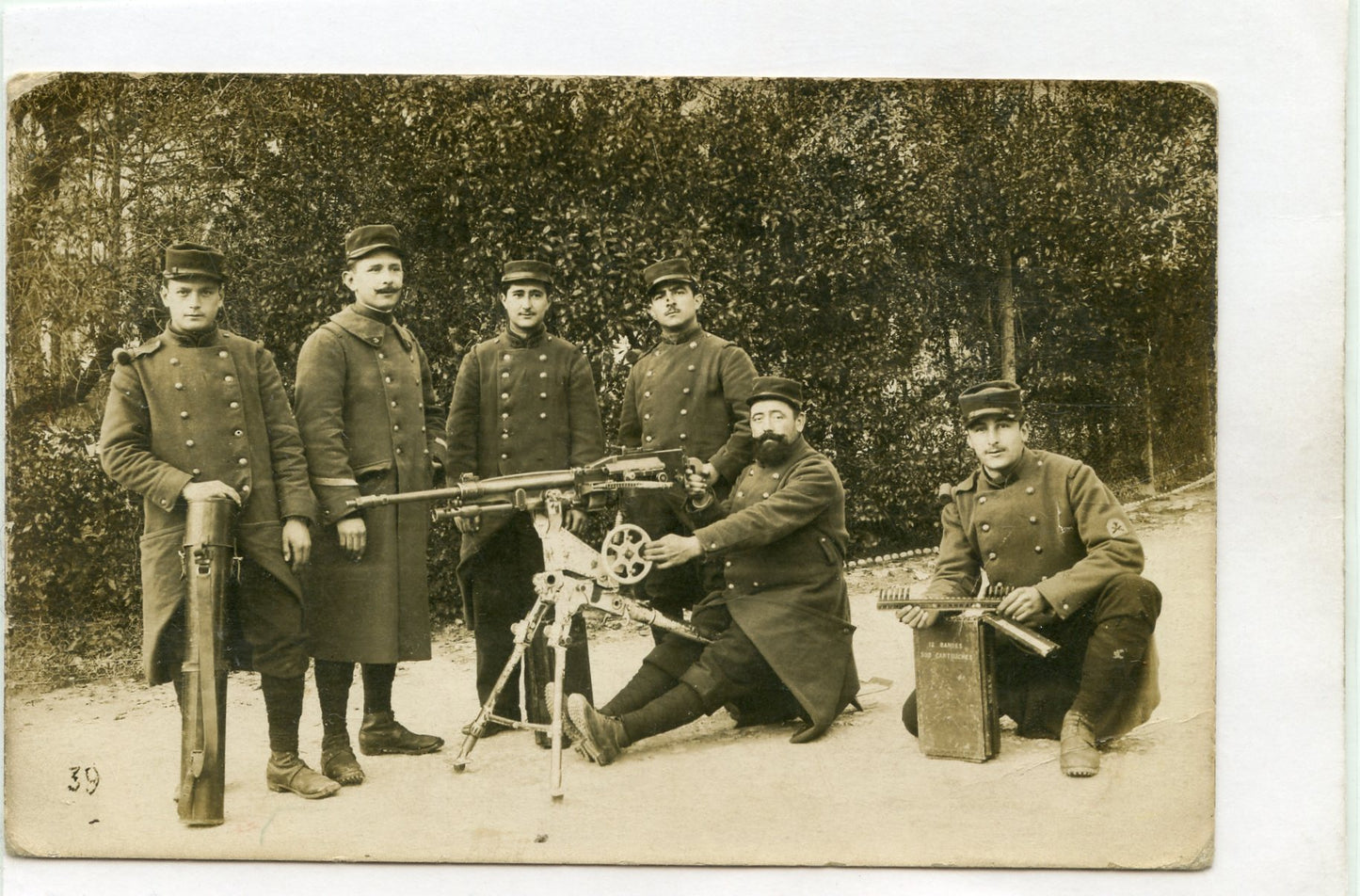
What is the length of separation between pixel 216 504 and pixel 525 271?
4.30 feet

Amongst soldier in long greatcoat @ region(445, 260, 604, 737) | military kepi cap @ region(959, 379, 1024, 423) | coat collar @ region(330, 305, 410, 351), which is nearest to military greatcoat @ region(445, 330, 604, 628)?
soldier in long greatcoat @ region(445, 260, 604, 737)

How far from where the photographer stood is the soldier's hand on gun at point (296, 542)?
3873 mm

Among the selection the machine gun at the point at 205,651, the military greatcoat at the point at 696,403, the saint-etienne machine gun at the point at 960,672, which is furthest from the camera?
the military greatcoat at the point at 696,403

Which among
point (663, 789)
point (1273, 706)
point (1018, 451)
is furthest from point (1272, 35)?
point (663, 789)

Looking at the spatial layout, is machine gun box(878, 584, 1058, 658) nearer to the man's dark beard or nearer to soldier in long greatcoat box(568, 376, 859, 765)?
soldier in long greatcoat box(568, 376, 859, 765)

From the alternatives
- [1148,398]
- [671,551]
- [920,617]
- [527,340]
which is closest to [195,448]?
[527,340]

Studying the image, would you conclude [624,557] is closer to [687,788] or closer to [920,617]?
[687,788]

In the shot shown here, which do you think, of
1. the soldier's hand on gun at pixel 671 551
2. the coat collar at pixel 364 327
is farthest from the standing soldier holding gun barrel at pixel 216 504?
the soldier's hand on gun at pixel 671 551

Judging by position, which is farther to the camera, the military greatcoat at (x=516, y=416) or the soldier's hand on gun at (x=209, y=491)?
the military greatcoat at (x=516, y=416)

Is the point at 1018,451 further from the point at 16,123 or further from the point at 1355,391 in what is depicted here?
the point at 16,123

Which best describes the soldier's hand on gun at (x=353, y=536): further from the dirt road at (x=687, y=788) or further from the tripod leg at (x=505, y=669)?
the tripod leg at (x=505, y=669)

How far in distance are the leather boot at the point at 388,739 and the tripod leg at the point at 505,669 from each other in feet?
0.43

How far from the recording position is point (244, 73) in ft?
13.3

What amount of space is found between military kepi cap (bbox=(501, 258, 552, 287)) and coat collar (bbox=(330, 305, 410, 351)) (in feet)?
1.35
